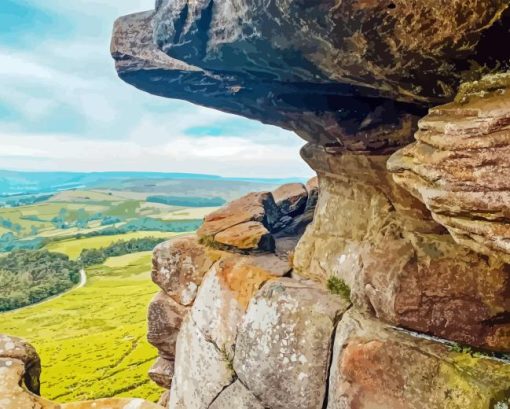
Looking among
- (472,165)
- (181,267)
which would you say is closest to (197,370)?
(181,267)

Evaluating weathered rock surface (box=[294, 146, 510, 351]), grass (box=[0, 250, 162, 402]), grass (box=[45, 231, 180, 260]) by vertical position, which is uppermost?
weathered rock surface (box=[294, 146, 510, 351])

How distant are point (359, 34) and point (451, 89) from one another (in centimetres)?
292

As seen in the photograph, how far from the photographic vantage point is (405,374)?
40.9 feet

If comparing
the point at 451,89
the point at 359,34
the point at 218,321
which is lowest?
the point at 218,321

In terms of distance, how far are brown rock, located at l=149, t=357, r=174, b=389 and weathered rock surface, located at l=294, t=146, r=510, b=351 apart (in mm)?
10540

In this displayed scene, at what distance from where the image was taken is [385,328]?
13.6m

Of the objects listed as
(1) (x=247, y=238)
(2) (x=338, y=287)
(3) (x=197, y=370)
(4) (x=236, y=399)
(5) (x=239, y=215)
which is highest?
(5) (x=239, y=215)

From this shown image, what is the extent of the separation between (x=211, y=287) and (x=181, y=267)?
272cm

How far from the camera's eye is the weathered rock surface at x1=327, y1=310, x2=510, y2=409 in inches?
447

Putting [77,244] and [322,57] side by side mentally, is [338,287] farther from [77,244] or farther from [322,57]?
[77,244]

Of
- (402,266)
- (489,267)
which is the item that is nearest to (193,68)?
(402,266)

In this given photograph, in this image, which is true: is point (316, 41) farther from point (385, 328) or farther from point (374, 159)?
point (385, 328)

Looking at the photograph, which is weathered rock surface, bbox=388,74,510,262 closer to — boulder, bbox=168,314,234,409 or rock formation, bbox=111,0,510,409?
rock formation, bbox=111,0,510,409

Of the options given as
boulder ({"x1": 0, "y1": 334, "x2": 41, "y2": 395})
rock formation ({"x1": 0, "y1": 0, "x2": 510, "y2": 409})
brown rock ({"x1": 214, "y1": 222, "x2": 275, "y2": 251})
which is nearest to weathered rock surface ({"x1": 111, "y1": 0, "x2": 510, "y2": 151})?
rock formation ({"x1": 0, "y1": 0, "x2": 510, "y2": 409})
